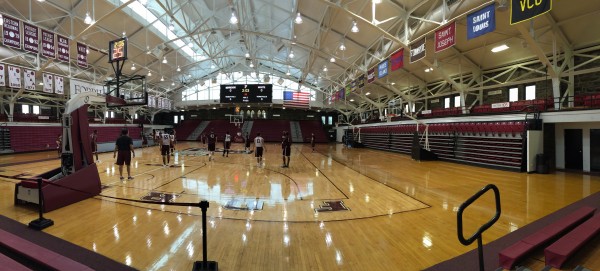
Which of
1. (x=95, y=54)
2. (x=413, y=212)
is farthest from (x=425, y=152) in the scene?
(x=95, y=54)

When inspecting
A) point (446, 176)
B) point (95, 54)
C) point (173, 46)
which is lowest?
point (446, 176)

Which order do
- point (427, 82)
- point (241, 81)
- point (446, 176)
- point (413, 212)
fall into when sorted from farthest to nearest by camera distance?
1. point (241, 81)
2. point (427, 82)
3. point (446, 176)
4. point (413, 212)

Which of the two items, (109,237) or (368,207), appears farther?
(368,207)

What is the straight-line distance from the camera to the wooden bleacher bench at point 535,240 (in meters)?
2.79

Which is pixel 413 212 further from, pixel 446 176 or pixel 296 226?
pixel 446 176

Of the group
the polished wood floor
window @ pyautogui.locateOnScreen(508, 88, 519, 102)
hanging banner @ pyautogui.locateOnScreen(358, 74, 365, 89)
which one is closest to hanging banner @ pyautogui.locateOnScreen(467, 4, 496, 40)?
the polished wood floor

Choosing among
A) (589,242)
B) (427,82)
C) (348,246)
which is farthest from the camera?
(427,82)

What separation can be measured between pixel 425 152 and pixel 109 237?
48.7 feet

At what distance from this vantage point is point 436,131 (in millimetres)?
15242

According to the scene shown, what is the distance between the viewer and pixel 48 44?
12.2 m

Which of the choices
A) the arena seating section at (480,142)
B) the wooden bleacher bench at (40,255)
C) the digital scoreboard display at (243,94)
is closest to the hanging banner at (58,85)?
the digital scoreboard display at (243,94)

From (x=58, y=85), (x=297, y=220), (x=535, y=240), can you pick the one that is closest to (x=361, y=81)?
(x=297, y=220)

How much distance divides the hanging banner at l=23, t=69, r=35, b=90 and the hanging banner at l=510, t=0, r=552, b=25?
69.5 feet

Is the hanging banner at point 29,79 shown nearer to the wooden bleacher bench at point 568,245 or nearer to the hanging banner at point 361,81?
the hanging banner at point 361,81
